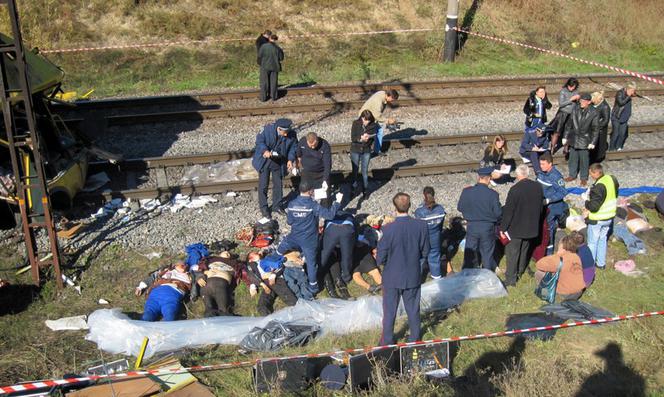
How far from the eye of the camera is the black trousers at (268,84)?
53.7 ft

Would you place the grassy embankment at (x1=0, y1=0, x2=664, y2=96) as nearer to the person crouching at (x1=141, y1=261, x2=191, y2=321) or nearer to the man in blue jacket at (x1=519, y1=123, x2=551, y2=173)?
the man in blue jacket at (x1=519, y1=123, x2=551, y2=173)

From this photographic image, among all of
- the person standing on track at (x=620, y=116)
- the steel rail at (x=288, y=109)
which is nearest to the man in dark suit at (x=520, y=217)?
the person standing on track at (x=620, y=116)

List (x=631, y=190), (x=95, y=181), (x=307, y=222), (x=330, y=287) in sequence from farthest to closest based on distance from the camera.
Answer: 1. (x=631, y=190)
2. (x=95, y=181)
3. (x=330, y=287)
4. (x=307, y=222)

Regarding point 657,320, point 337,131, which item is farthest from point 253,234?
point 657,320

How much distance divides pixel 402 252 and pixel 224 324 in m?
2.44

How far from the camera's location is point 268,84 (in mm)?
16672

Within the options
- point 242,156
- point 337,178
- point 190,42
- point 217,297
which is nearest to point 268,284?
point 217,297

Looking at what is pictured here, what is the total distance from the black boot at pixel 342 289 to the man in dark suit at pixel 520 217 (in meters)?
2.29

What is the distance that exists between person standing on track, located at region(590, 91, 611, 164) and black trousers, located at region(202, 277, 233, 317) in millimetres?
7423

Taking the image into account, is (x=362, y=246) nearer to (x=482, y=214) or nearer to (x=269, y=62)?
(x=482, y=214)

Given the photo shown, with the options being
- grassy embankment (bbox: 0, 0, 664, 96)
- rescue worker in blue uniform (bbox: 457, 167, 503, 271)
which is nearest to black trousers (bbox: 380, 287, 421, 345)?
rescue worker in blue uniform (bbox: 457, 167, 503, 271)

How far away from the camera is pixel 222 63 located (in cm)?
1931

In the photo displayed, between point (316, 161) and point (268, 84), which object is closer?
point (316, 161)

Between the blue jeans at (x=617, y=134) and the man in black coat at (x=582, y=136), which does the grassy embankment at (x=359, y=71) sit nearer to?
the man in black coat at (x=582, y=136)
